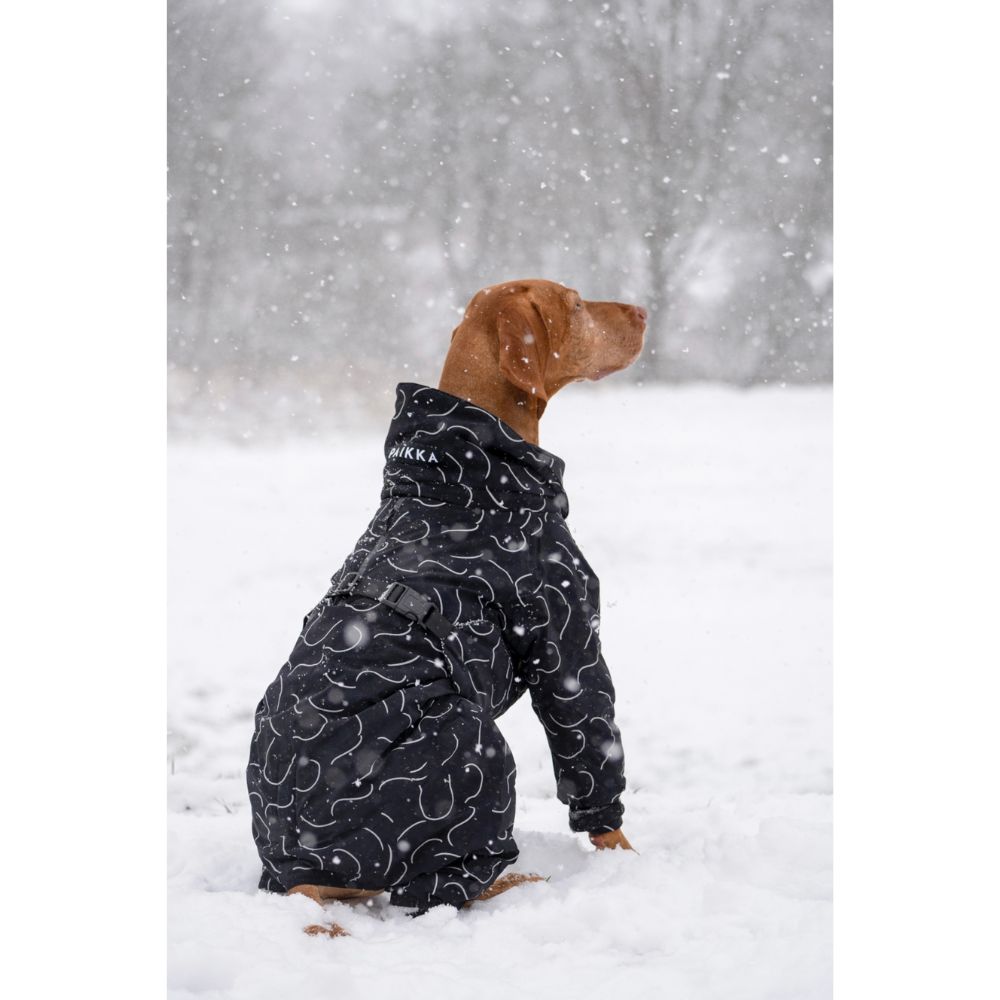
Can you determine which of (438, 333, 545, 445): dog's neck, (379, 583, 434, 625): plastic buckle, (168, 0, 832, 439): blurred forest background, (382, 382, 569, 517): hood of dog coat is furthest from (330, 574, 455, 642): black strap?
(168, 0, 832, 439): blurred forest background

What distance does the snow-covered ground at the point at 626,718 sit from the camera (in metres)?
1.77

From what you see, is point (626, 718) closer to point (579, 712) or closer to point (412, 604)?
point (579, 712)

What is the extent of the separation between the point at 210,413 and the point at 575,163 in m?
Answer: 1.49

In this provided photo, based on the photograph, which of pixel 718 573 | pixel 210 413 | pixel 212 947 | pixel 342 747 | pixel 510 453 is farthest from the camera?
pixel 718 573

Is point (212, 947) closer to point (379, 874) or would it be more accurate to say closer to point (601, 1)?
point (379, 874)

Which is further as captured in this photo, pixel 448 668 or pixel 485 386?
pixel 485 386

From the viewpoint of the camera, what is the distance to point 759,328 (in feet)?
11.4

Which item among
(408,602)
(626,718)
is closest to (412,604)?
A: (408,602)

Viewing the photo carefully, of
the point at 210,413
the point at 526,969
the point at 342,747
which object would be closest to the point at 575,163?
the point at 210,413

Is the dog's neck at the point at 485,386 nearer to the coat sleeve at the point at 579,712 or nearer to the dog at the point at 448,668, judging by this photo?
the dog at the point at 448,668

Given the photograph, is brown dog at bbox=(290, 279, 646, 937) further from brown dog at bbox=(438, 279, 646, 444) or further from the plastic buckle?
the plastic buckle

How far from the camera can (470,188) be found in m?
3.46

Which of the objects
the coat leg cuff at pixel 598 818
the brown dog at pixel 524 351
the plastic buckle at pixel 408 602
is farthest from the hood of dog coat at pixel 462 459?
the coat leg cuff at pixel 598 818

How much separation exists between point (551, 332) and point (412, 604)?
2.49 ft
